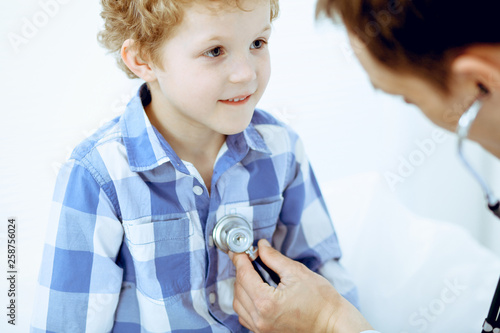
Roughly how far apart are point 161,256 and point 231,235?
141 millimetres

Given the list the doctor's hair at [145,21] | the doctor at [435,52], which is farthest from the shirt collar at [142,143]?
the doctor at [435,52]

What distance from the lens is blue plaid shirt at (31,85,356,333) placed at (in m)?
0.92

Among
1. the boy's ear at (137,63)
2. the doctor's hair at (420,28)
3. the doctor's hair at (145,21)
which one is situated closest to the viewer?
the doctor's hair at (420,28)

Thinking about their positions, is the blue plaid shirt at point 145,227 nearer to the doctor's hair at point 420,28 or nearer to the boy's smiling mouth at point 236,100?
the boy's smiling mouth at point 236,100

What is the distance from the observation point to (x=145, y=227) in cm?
95

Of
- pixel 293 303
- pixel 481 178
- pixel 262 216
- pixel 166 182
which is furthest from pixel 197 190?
pixel 481 178

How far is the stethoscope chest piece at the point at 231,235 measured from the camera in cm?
99

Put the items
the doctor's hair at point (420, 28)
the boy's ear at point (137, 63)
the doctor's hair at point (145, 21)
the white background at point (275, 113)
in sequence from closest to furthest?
1. the doctor's hair at point (420, 28)
2. the doctor's hair at point (145, 21)
3. the boy's ear at point (137, 63)
4. the white background at point (275, 113)

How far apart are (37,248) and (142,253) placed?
355mm

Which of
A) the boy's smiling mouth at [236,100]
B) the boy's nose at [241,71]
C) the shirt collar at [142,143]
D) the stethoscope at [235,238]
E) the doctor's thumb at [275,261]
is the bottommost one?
the doctor's thumb at [275,261]

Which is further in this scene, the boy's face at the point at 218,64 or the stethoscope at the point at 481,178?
the boy's face at the point at 218,64

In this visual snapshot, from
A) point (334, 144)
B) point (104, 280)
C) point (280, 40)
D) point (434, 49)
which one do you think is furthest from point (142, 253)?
point (334, 144)

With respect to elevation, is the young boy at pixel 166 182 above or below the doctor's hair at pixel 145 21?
below

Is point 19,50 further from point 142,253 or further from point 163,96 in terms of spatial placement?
point 142,253
